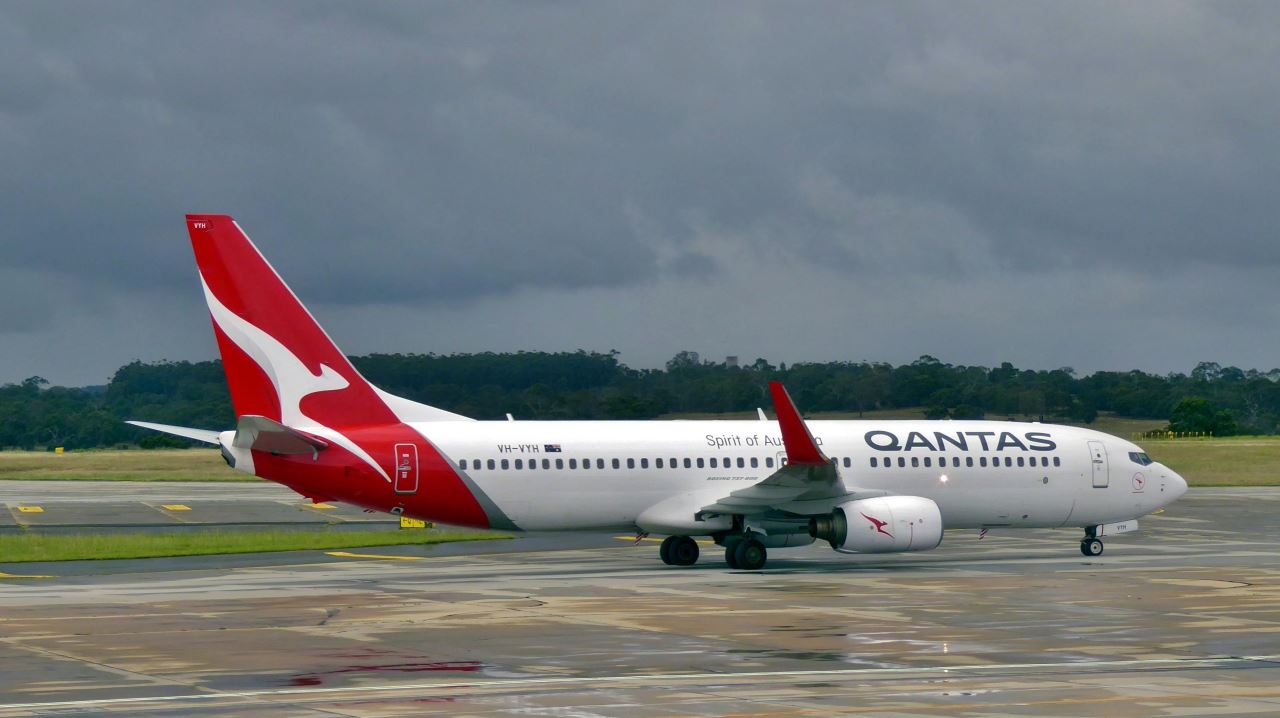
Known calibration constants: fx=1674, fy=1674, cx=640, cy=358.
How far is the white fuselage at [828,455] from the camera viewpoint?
36.8 metres

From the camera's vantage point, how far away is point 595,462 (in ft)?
123

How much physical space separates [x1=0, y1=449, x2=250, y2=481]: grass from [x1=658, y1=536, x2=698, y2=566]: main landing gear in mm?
47125

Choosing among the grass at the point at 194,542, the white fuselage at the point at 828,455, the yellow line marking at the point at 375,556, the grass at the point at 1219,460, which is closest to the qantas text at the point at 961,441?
the white fuselage at the point at 828,455

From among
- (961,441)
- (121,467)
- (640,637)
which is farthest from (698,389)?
(121,467)

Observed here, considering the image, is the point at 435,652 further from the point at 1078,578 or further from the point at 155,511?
the point at 155,511

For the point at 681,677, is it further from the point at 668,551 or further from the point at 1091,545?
the point at 1091,545

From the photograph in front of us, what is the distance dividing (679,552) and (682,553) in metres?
0.07

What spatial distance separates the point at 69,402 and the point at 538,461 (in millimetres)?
117851

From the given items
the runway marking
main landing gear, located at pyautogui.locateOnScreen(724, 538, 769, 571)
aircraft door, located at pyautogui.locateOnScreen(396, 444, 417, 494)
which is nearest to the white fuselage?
aircraft door, located at pyautogui.locateOnScreen(396, 444, 417, 494)

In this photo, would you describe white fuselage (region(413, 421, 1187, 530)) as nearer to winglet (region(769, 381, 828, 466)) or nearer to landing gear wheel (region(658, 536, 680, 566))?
landing gear wheel (region(658, 536, 680, 566))

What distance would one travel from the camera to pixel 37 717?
16562 mm

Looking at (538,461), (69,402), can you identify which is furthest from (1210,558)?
(69,402)

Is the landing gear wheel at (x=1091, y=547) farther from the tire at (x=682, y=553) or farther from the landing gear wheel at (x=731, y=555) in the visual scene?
the tire at (x=682, y=553)

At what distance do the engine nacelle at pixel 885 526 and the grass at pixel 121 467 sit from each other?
51205 mm
